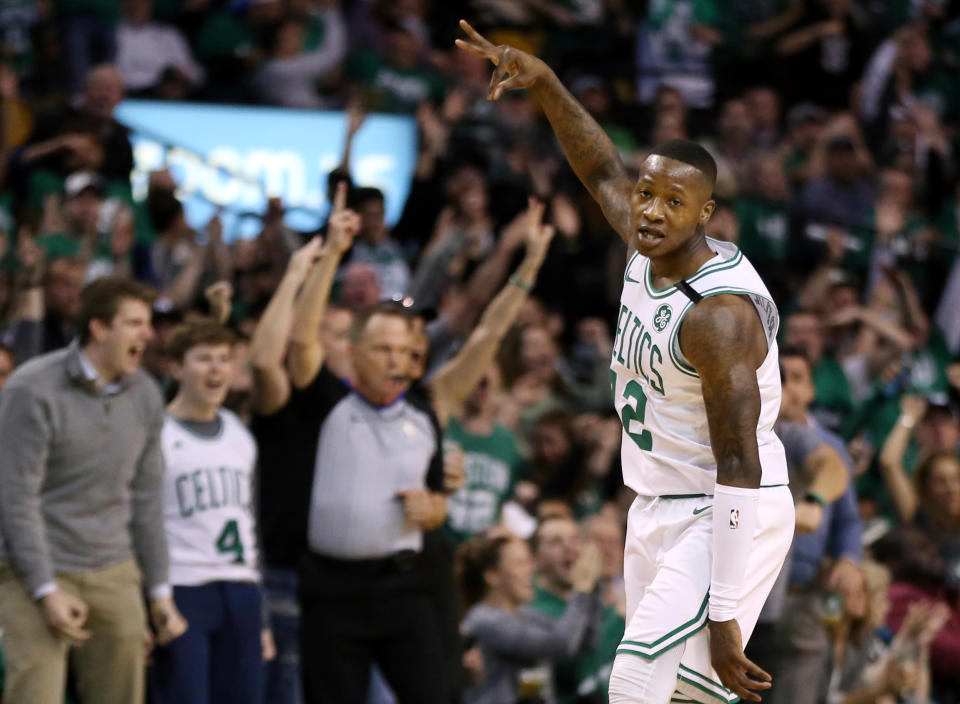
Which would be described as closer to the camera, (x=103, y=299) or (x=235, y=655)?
(x=103, y=299)

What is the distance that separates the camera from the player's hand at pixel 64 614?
17.8 ft

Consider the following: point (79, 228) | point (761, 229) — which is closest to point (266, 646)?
point (79, 228)

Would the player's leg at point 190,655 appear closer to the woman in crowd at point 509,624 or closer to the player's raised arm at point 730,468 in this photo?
the woman in crowd at point 509,624

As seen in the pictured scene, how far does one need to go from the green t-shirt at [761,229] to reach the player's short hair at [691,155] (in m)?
7.21

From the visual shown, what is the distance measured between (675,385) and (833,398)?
20.3 ft

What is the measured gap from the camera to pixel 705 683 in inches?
162

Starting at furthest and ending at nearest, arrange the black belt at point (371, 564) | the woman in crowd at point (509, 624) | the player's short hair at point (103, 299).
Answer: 1. the woman in crowd at point (509, 624)
2. the black belt at point (371, 564)
3. the player's short hair at point (103, 299)

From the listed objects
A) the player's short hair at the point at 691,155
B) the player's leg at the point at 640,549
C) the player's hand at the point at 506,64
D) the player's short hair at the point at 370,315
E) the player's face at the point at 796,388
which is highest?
the player's hand at the point at 506,64

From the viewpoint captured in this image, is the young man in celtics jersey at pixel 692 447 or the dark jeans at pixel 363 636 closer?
the young man in celtics jersey at pixel 692 447

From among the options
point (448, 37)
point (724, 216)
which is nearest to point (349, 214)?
point (724, 216)

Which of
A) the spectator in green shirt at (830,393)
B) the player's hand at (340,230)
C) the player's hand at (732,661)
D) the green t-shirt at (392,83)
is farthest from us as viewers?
the green t-shirt at (392,83)

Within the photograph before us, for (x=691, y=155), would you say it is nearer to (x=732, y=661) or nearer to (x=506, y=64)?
(x=506, y=64)

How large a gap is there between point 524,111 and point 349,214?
18.6 feet

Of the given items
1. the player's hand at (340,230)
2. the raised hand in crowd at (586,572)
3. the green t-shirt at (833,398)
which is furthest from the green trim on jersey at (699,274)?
the green t-shirt at (833,398)
